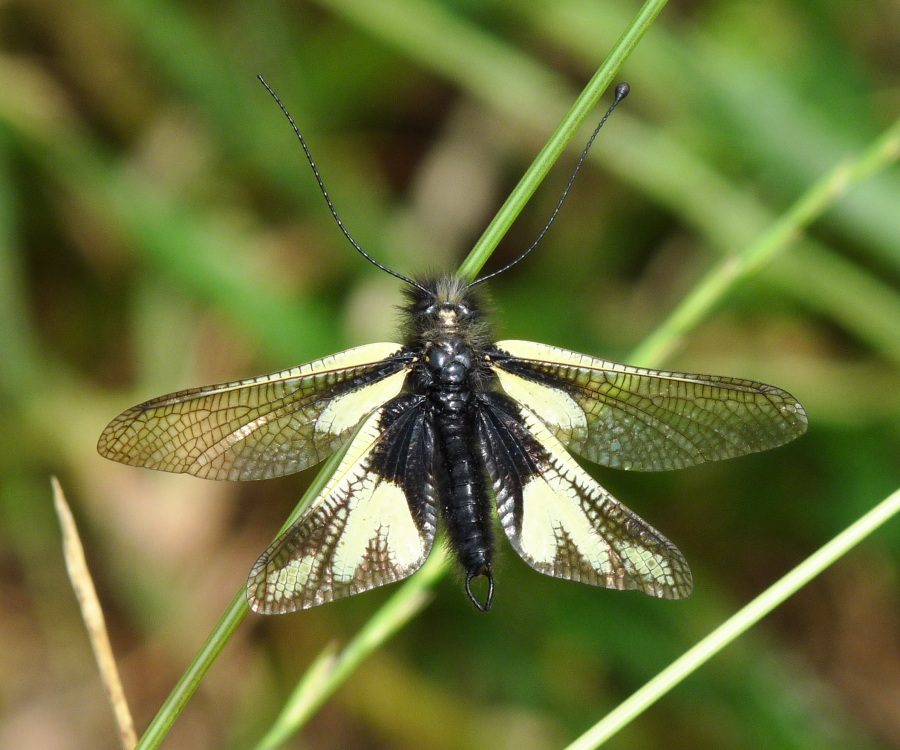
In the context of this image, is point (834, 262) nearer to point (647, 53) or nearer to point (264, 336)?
point (647, 53)

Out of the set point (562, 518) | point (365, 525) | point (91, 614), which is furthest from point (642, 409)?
point (91, 614)

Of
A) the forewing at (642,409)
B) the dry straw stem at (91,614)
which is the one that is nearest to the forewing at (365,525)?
the forewing at (642,409)

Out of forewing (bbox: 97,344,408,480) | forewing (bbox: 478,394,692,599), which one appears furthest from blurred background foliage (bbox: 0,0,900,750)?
forewing (bbox: 478,394,692,599)

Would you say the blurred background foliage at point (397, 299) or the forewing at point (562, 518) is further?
the blurred background foliage at point (397, 299)

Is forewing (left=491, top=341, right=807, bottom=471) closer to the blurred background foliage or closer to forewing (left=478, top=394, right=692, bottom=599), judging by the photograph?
forewing (left=478, top=394, right=692, bottom=599)

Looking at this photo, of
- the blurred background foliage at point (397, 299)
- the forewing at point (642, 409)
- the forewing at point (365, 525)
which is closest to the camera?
the forewing at point (365, 525)

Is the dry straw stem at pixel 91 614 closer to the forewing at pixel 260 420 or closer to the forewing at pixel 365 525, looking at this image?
the forewing at pixel 260 420
